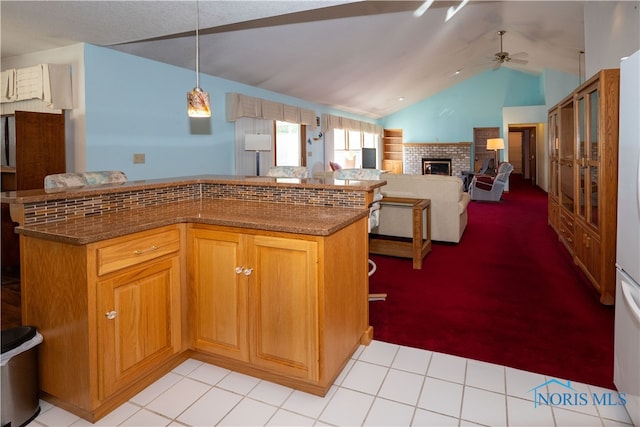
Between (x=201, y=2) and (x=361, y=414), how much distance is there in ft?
9.04

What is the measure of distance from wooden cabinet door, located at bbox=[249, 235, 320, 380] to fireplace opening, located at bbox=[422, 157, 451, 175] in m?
10.1

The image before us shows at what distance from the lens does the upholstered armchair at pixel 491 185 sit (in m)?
8.06

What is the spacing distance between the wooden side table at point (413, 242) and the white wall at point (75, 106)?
3.08 meters

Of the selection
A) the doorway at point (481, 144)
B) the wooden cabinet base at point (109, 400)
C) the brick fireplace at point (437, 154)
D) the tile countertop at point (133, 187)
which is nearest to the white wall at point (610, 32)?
the tile countertop at point (133, 187)

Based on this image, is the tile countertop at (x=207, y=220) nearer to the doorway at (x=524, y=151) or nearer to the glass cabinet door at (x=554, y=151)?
the glass cabinet door at (x=554, y=151)

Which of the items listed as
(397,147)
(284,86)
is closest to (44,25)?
(284,86)

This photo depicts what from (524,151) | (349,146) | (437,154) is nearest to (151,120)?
(349,146)

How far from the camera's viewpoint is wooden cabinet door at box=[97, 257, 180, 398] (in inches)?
67.9

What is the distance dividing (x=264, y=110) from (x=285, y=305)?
502cm

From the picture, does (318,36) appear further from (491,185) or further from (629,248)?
(491,185)

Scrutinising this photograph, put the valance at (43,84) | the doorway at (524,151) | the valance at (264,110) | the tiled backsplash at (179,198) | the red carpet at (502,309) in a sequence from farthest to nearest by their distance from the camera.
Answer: the doorway at (524,151) → the valance at (264,110) → the valance at (43,84) → the red carpet at (502,309) → the tiled backsplash at (179,198)

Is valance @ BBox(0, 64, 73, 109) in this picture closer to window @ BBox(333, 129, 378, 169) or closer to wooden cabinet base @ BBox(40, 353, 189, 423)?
wooden cabinet base @ BBox(40, 353, 189, 423)

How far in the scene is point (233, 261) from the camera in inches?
79.3

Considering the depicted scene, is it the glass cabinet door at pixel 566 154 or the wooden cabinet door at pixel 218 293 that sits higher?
the glass cabinet door at pixel 566 154
